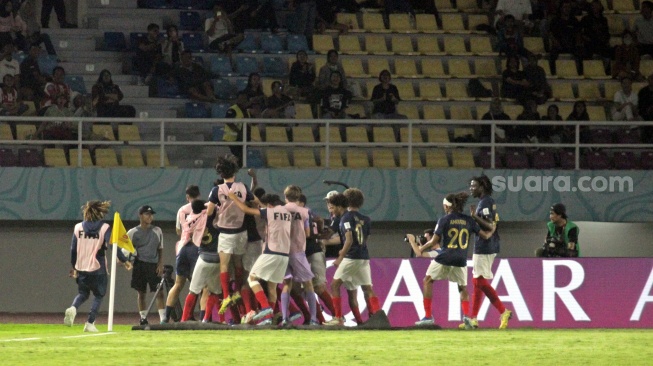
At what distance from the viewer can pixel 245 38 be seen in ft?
86.2

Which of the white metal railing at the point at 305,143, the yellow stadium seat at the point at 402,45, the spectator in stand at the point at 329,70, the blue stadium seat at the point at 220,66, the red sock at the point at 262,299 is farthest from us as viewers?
the yellow stadium seat at the point at 402,45

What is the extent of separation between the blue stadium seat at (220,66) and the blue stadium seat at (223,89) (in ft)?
1.19

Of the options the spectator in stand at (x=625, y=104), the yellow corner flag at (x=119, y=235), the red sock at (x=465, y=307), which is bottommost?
the red sock at (x=465, y=307)

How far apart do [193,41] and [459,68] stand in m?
5.43

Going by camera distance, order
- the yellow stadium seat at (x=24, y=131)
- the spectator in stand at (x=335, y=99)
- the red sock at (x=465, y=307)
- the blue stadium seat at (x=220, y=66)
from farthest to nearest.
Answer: the blue stadium seat at (x=220, y=66) < the spectator in stand at (x=335, y=99) < the yellow stadium seat at (x=24, y=131) < the red sock at (x=465, y=307)

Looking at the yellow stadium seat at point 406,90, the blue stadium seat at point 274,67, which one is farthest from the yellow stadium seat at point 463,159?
the blue stadium seat at point 274,67

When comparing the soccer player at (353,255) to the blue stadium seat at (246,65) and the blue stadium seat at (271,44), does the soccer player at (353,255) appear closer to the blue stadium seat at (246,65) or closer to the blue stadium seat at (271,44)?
the blue stadium seat at (246,65)

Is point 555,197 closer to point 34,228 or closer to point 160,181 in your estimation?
point 160,181

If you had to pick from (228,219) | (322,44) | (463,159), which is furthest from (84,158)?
(228,219)

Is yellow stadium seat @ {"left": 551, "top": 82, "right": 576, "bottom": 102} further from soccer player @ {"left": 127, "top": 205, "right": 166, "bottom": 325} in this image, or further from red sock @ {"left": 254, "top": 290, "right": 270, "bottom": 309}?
red sock @ {"left": 254, "top": 290, "right": 270, "bottom": 309}

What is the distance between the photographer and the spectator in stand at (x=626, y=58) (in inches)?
1019

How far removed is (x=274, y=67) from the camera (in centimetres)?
2564

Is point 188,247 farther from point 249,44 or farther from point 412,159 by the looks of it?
point 249,44

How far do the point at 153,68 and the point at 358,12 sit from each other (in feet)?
16.5
